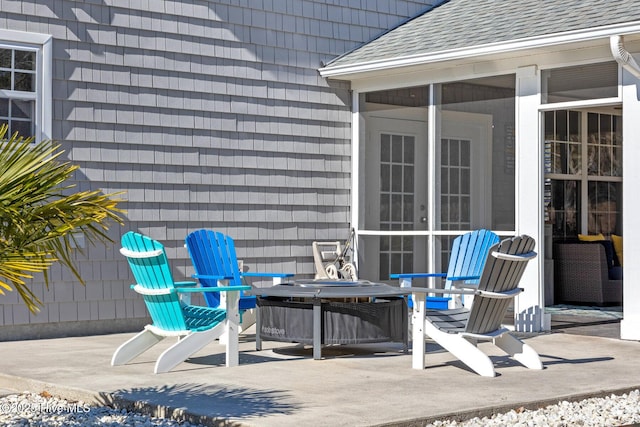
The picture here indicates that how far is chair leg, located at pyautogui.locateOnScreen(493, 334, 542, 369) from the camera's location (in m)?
6.48

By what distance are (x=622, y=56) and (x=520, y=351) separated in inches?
101

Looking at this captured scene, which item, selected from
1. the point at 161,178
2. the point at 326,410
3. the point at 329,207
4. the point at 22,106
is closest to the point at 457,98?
the point at 329,207

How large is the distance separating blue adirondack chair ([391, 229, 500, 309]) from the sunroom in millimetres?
805

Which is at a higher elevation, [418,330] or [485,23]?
[485,23]

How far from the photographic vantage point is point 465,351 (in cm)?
629

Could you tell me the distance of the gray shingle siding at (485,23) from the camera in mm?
8266

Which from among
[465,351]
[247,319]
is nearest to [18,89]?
[247,319]

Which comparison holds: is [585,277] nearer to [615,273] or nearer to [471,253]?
[615,273]

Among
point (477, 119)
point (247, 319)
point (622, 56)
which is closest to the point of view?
point (622, 56)

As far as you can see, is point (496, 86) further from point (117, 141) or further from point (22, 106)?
point (22, 106)

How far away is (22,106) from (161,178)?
1382mm

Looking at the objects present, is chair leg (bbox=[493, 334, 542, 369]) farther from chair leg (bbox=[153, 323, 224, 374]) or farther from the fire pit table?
chair leg (bbox=[153, 323, 224, 374])

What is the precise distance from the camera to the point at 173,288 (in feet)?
20.5

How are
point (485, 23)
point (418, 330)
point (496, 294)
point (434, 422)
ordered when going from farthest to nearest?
point (485, 23) → point (418, 330) → point (496, 294) → point (434, 422)
